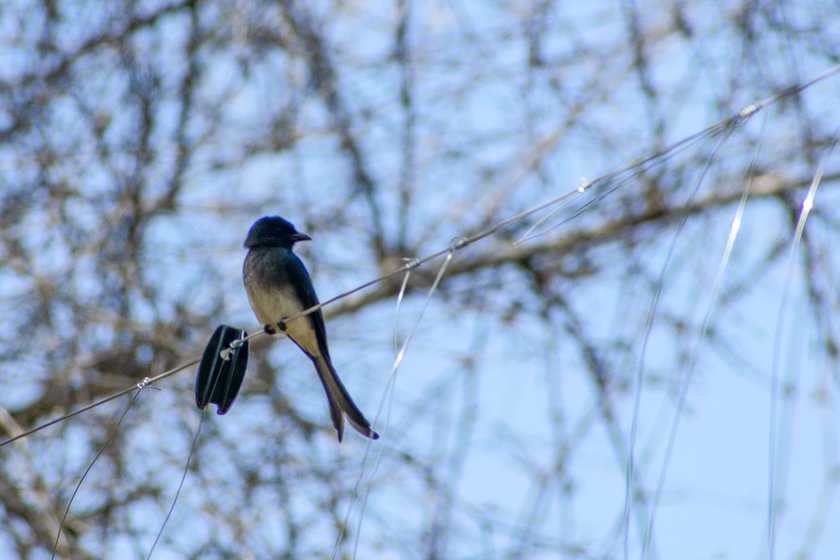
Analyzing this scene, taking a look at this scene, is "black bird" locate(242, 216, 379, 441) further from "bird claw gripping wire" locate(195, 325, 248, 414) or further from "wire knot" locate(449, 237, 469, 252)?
"wire knot" locate(449, 237, 469, 252)

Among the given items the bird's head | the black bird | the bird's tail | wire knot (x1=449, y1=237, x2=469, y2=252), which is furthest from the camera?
the bird's head

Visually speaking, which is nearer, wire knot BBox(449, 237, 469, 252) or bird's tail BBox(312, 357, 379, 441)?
wire knot BBox(449, 237, 469, 252)

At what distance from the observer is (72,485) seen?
6.01 meters

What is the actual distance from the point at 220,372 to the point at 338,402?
114cm

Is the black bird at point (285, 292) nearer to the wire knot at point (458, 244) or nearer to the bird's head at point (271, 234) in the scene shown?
the bird's head at point (271, 234)

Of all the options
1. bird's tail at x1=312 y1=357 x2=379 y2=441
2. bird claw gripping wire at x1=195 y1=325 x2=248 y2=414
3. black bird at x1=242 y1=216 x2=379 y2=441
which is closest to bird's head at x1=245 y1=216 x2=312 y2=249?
black bird at x1=242 y1=216 x2=379 y2=441

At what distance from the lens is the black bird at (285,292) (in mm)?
4570

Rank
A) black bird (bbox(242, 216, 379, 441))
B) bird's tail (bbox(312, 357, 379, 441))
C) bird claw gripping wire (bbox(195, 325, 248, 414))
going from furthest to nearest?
1. black bird (bbox(242, 216, 379, 441))
2. bird's tail (bbox(312, 357, 379, 441))
3. bird claw gripping wire (bbox(195, 325, 248, 414))

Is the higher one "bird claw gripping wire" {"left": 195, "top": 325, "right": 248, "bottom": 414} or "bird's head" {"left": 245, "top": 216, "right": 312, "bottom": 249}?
"bird's head" {"left": 245, "top": 216, "right": 312, "bottom": 249}

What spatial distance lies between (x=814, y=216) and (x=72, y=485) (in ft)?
11.9

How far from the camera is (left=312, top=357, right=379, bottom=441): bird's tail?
403cm

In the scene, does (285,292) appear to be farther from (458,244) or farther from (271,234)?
(458,244)

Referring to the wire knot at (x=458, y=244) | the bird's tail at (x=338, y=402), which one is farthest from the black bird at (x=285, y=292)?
the wire knot at (x=458, y=244)

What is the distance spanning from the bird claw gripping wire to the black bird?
1.11 meters
